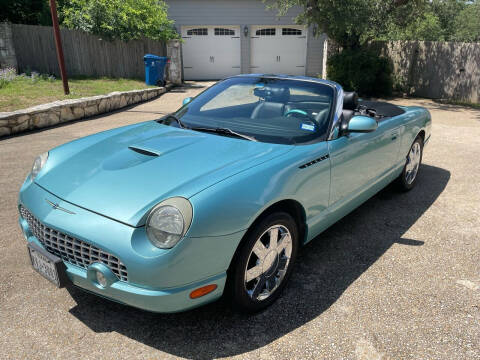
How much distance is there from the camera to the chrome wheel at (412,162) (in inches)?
197

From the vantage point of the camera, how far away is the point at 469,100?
43.8 ft

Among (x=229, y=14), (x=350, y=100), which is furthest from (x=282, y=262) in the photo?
(x=229, y=14)

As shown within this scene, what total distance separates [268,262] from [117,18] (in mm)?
14899

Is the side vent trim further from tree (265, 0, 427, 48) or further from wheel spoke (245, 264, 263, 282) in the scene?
tree (265, 0, 427, 48)

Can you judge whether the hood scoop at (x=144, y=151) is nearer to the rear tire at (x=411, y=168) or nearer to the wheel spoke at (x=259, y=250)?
the wheel spoke at (x=259, y=250)

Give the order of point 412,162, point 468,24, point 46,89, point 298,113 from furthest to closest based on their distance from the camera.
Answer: point 468,24 < point 46,89 < point 412,162 < point 298,113

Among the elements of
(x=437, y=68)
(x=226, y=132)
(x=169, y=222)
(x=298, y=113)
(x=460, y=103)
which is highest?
(x=298, y=113)

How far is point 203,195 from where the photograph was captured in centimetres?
227

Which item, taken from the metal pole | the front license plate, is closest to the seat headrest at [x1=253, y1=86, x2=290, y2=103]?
the front license plate

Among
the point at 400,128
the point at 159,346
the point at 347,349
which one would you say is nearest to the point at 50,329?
the point at 159,346

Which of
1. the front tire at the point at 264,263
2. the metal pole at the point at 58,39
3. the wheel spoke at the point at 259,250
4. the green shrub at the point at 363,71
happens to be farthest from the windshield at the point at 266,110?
the green shrub at the point at 363,71

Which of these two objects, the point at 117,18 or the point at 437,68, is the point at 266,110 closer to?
the point at 437,68

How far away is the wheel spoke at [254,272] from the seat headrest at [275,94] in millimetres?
1650

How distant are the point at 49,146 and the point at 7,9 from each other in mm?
13242
